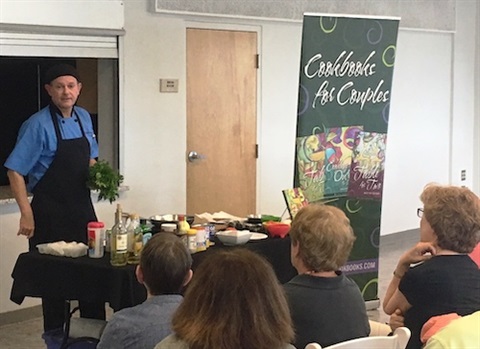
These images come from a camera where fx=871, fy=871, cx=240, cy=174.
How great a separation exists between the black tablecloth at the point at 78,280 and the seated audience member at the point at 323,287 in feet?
3.06

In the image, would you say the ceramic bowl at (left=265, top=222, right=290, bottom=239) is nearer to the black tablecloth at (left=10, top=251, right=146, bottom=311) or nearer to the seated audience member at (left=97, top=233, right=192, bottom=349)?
the black tablecloth at (left=10, top=251, right=146, bottom=311)

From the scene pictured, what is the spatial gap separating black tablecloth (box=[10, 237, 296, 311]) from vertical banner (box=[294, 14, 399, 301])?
1.49m

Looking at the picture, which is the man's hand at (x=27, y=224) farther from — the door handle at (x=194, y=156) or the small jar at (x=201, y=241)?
the door handle at (x=194, y=156)

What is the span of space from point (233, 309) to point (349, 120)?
367 centimetres

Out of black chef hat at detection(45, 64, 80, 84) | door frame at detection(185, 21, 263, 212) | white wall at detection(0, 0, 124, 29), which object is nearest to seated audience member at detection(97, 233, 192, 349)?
black chef hat at detection(45, 64, 80, 84)

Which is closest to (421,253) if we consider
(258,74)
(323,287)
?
(323,287)

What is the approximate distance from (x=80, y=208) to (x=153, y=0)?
2.14m

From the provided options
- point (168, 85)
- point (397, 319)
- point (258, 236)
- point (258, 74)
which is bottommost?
point (397, 319)

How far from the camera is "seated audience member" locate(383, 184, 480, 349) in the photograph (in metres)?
3.01

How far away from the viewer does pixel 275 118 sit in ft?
23.4

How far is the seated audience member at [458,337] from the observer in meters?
1.92

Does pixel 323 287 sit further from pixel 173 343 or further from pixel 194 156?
pixel 194 156

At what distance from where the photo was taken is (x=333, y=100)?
543 centimetres

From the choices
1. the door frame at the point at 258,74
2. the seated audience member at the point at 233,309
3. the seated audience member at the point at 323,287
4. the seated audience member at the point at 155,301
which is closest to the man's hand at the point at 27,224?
the seated audience member at the point at 155,301
